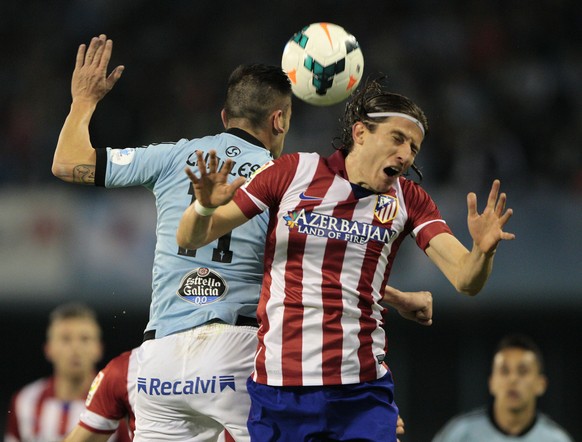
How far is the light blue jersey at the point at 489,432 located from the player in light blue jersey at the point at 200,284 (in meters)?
3.61

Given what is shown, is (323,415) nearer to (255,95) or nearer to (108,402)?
(255,95)

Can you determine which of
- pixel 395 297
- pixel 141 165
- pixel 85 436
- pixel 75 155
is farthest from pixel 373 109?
pixel 85 436

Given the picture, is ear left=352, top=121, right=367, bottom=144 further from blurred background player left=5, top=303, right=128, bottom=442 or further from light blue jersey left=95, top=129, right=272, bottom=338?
blurred background player left=5, top=303, right=128, bottom=442

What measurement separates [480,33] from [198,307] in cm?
980

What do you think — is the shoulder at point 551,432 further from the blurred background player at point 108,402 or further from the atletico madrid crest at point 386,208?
the atletico madrid crest at point 386,208

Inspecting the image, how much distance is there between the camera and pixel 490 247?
12.4ft

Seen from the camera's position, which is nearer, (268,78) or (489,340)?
(268,78)

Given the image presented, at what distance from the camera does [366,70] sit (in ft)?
40.6

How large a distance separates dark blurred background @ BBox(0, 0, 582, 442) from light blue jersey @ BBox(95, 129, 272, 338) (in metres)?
5.75

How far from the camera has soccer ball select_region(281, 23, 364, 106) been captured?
5.11 meters

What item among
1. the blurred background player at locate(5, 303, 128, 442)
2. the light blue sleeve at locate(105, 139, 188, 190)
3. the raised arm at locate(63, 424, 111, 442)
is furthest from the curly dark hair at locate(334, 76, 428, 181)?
the blurred background player at locate(5, 303, 128, 442)

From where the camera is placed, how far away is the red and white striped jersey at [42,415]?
7.96 metres

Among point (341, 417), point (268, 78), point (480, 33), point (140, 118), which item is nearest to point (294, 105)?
point (140, 118)

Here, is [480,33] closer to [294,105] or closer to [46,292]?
[294,105]
